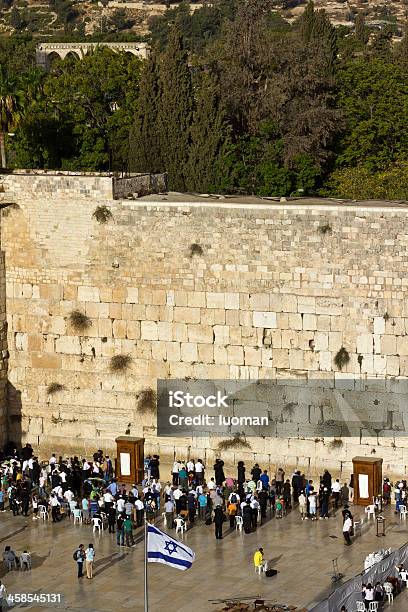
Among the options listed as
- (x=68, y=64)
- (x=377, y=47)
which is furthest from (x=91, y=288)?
(x=377, y=47)

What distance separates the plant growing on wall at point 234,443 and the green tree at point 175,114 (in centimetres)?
1501

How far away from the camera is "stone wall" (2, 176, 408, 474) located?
33344 millimetres

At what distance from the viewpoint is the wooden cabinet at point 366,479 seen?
32.5 metres

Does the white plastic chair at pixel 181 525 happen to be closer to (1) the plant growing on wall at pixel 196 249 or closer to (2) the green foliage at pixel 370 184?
(1) the plant growing on wall at pixel 196 249

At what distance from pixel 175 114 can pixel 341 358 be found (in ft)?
59.3

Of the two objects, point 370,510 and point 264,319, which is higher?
point 264,319

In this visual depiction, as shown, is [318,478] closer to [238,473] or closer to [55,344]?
[238,473]

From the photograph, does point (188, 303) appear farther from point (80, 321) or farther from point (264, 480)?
point (264, 480)

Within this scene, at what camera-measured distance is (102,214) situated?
35.7m

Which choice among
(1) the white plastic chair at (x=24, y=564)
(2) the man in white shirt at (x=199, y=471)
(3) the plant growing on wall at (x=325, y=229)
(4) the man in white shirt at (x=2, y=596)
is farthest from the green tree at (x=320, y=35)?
(4) the man in white shirt at (x=2, y=596)

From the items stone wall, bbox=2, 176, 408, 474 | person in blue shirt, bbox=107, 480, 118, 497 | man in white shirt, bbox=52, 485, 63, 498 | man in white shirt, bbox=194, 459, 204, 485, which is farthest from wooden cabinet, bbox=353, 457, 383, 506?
man in white shirt, bbox=52, 485, 63, 498

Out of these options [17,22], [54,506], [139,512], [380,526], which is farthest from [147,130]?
[17,22]

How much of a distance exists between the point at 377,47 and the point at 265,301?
4832 centimetres

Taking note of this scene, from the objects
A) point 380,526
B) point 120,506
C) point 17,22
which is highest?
point 120,506
